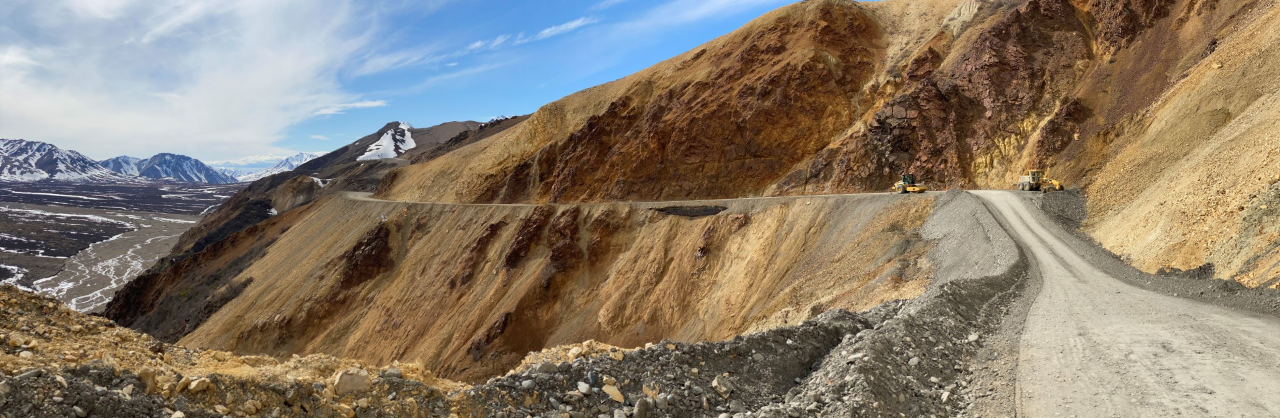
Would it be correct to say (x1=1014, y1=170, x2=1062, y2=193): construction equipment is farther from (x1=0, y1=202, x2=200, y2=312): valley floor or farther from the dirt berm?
(x1=0, y1=202, x2=200, y2=312): valley floor

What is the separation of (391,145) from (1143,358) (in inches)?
6838

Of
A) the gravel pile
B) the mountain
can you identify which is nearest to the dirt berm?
the gravel pile

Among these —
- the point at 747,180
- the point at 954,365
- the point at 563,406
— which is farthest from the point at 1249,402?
the point at 747,180

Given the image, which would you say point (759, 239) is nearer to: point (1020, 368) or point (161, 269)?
point (1020, 368)

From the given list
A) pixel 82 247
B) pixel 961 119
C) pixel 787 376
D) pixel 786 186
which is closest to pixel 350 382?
pixel 787 376

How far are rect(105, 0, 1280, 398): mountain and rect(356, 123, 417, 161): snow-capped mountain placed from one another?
9797 centimetres

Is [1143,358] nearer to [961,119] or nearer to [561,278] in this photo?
[561,278]

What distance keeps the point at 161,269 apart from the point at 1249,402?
8082cm

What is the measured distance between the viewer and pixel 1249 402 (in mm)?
6191

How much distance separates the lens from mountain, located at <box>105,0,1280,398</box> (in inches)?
794

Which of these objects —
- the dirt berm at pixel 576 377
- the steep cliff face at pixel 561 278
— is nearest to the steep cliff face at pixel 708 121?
the steep cliff face at pixel 561 278

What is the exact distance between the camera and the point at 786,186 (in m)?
37.0

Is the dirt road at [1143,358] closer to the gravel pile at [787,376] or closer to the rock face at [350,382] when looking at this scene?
the gravel pile at [787,376]

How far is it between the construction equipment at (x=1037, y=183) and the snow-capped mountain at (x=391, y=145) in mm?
141254
